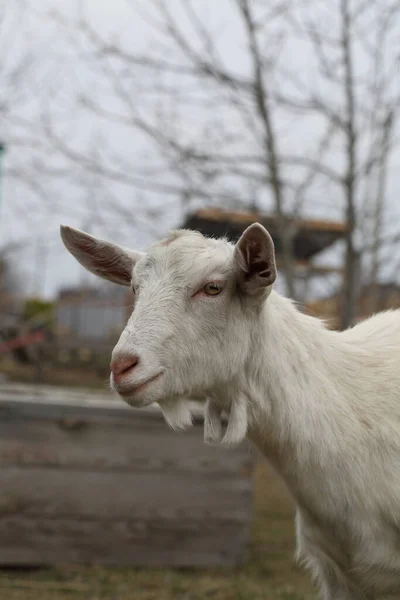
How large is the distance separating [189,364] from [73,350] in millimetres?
14532

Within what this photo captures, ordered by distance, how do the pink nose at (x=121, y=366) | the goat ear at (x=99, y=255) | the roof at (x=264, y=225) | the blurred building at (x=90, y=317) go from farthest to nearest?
1. the blurred building at (x=90, y=317)
2. the roof at (x=264, y=225)
3. the goat ear at (x=99, y=255)
4. the pink nose at (x=121, y=366)

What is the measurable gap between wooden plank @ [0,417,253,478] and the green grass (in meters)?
0.71

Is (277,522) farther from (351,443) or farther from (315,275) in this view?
(351,443)

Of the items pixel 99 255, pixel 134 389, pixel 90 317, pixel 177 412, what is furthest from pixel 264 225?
pixel 90 317

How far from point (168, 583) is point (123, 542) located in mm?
453

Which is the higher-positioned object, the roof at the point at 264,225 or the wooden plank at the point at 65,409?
the roof at the point at 264,225

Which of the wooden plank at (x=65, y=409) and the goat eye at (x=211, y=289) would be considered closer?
the goat eye at (x=211, y=289)

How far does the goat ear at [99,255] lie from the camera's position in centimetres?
312

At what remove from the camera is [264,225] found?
23.6 ft

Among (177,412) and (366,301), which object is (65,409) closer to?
(177,412)

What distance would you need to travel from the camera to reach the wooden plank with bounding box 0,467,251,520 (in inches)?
203

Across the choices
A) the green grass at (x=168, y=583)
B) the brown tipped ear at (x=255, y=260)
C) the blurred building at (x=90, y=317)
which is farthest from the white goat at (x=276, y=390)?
the blurred building at (x=90, y=317)

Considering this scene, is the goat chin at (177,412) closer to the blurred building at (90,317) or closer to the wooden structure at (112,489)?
the wooden structure at (112,489)

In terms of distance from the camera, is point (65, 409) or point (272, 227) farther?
point (272, 227)
